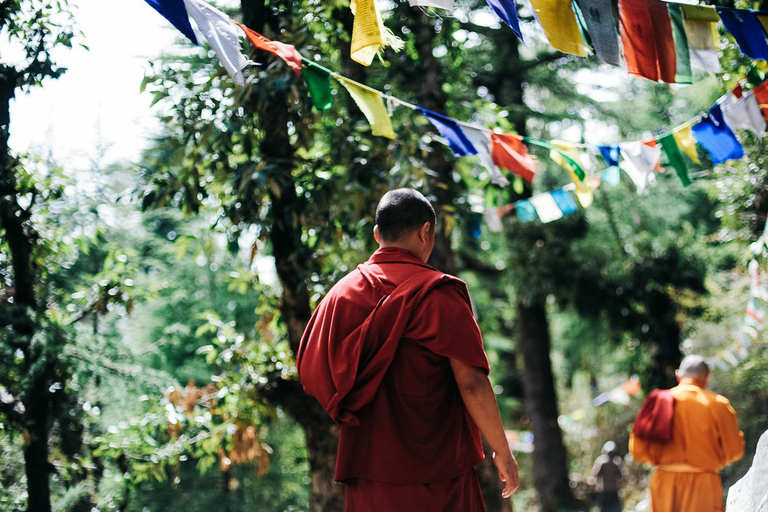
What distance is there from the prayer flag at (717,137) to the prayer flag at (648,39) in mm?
1201

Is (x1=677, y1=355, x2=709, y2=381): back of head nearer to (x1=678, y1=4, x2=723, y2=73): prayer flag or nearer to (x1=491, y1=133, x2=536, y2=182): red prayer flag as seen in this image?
(x1=491, y1=133, x2=536, y2=182): red prayer flag

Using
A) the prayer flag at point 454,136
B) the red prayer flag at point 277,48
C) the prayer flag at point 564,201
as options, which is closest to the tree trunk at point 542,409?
the prayer flag at point 564,201

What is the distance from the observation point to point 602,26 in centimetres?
384

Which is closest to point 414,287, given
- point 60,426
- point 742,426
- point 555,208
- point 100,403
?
point 60,426

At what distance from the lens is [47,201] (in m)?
4.24

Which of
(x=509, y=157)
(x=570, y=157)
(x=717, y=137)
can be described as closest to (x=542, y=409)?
(x=570, y=157)

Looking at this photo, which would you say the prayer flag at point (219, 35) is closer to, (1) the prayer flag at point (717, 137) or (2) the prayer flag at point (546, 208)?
(1) the prayer flag at point (717, 137)

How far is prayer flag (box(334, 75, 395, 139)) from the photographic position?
4.05 m

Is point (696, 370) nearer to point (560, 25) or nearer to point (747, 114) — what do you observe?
point (747, 114)

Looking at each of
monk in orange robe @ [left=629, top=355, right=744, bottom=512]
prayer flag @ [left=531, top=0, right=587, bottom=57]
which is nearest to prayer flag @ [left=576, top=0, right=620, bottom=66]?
prayer flag @ [left=531, top=0, right=587, bottom=57]

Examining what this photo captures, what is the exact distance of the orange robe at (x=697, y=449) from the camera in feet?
15.8

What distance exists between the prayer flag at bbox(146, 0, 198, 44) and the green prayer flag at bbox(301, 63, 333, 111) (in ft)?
3.01

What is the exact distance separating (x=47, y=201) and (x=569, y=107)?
8.88 metres

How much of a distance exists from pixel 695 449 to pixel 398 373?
3379 millimetres
